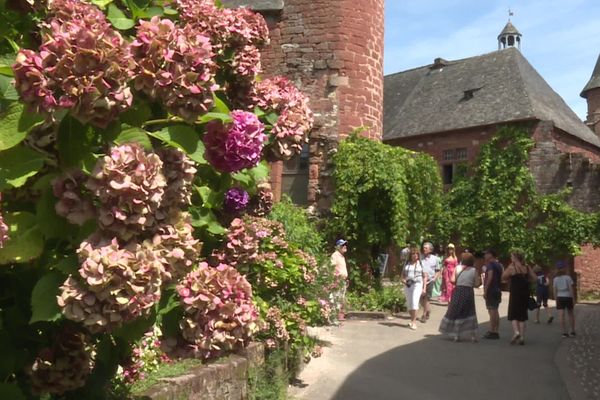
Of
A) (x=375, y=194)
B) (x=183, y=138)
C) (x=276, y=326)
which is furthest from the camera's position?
(x=375, y=194)

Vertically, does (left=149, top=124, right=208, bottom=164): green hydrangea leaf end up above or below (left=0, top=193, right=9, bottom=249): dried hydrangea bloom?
above

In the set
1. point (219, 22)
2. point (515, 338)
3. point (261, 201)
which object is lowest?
point (515, 338)

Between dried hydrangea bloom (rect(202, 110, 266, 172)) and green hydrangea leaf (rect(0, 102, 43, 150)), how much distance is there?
0.50 meters

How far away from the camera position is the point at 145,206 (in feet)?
5.22

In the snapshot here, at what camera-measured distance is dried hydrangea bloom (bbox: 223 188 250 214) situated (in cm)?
254

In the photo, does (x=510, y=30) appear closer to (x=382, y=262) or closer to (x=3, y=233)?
(x=382, y=262)

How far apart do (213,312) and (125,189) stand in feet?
1.72

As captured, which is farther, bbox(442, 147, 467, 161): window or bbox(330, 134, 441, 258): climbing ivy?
bbox(442, 147, 467, 161): window

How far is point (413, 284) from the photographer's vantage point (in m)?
12.3

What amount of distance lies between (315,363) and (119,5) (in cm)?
703

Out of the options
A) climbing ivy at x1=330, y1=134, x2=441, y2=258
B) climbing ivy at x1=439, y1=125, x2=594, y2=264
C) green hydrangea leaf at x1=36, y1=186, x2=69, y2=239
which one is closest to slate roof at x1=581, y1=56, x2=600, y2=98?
climbing ivy at x1=439, y1=125, x2=594, y2=264

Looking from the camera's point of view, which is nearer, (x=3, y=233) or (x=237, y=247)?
(x=3, y=233)

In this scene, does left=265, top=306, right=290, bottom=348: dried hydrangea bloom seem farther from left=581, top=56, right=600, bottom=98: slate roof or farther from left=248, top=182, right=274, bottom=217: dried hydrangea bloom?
left=581, top=56, right=600, bottom=98: slate roof

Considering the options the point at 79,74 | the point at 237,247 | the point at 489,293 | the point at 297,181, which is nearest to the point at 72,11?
the point at 79,74
